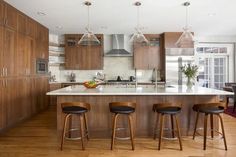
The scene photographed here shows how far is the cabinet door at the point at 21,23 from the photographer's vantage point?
4836 millimetres

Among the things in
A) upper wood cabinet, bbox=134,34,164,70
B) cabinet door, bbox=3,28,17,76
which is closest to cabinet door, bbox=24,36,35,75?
cabinet door, bbox=3,28,17,76

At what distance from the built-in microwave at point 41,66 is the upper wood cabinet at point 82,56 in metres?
0.91

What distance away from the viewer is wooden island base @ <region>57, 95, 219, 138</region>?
Answer: 12.7ft

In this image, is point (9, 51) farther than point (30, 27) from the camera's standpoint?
No

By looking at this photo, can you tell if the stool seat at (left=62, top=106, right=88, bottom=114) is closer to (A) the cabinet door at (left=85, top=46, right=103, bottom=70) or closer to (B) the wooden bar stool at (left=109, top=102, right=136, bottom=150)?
(B) the wooden bar stool at (left=109, top=102, right=136, bottom=150)

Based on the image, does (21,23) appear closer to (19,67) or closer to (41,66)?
(19,67)

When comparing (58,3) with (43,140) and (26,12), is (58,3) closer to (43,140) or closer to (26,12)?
(26,12)

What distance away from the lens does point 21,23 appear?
16.4ft

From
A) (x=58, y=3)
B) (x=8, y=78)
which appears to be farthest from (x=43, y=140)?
(x=58, y=3)

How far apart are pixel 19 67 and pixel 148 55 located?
430 cm

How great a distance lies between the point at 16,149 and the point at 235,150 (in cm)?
354

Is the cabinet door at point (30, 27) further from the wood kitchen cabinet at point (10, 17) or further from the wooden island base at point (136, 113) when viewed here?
the wooden island base at point (136, 113)

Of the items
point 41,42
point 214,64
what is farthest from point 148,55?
point 41,42

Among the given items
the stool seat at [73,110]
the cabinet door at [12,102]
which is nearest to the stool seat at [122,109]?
the stool seat at [73,110]
